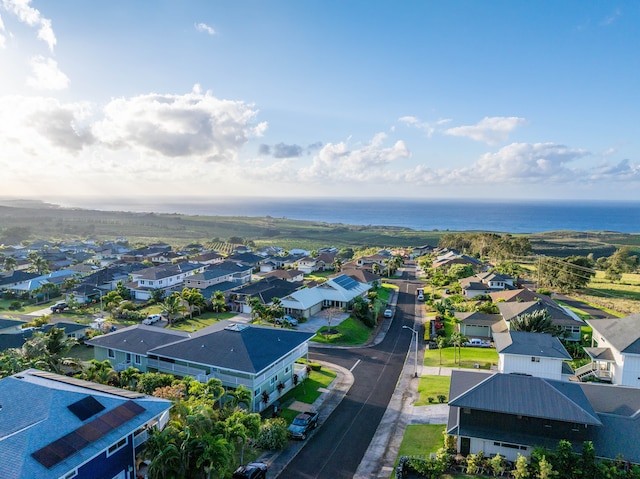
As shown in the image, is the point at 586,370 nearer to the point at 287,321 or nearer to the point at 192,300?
the point at 287,321

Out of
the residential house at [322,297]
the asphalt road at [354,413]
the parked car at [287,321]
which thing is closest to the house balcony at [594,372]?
the asphalt road at [354,413]

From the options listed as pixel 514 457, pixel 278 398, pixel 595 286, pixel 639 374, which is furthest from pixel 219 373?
pixel 595 286

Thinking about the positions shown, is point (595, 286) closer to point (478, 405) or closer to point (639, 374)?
point (639, 374)

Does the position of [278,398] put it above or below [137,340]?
below

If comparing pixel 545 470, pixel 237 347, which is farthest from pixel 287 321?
pixel 545 470

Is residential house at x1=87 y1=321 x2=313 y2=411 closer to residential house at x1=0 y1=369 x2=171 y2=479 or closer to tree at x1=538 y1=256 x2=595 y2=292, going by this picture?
residential house at x1=0 y1=369 x2=171 y2=479

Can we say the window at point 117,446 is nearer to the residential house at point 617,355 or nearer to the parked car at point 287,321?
the parked car at point 287,321

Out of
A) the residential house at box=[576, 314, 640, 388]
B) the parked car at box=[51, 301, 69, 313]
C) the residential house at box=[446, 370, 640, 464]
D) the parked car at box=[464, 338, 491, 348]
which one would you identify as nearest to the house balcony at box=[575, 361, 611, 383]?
the residential house at box=[576, 314, 640, 388]
